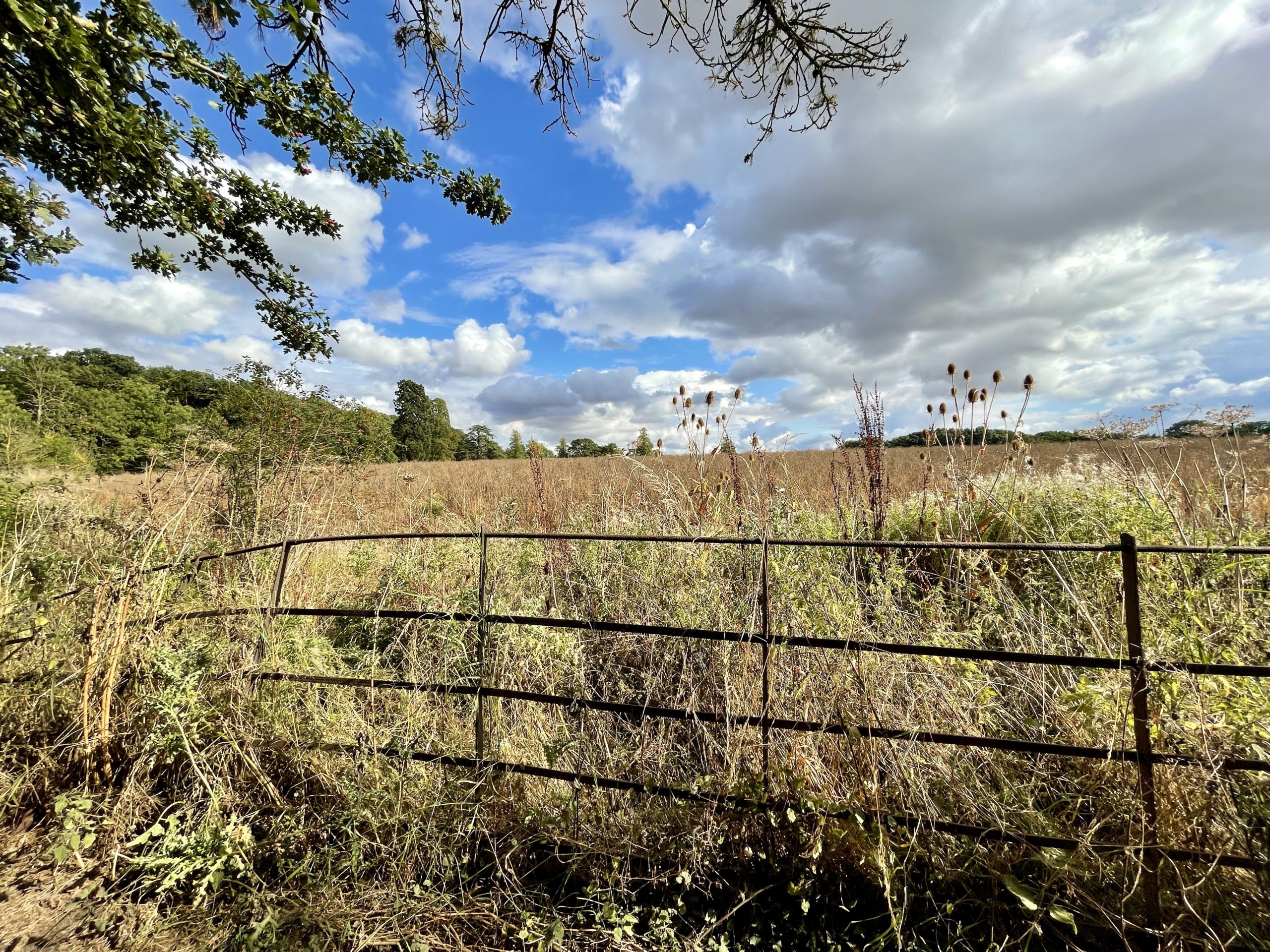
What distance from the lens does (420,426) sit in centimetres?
4703

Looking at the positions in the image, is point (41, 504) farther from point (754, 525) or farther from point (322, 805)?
point (754, 525)

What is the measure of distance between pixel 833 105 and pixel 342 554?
614 centimetres

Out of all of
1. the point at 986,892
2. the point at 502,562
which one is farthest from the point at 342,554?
the point at 986,892

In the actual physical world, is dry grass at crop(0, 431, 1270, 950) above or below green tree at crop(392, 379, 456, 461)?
below

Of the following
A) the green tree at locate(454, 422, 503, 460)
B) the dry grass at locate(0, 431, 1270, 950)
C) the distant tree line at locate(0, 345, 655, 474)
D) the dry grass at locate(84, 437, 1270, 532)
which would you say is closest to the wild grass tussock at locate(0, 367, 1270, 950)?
the dry grass at locate(0, 431, 1270, 950)

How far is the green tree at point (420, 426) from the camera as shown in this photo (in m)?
42.5

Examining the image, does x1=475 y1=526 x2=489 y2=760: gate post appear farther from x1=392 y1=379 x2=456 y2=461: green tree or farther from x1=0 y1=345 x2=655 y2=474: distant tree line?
x1=392 y1=379 x2=456 y2=461: green tree

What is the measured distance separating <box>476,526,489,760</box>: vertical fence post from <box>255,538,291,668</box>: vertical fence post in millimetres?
1173

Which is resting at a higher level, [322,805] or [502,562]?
[502,562]

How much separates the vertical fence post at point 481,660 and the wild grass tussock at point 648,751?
0.10 m

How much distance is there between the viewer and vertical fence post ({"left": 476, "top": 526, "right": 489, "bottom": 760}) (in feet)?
6.99

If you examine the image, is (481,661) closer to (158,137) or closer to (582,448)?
(158,137)

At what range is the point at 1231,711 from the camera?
5.37 ft

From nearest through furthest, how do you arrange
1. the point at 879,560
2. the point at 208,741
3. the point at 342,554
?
the point at 208,741 → the point at 879,560 → the point at 342,554
